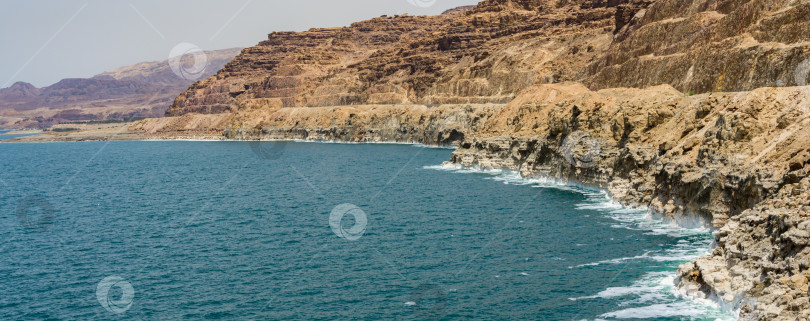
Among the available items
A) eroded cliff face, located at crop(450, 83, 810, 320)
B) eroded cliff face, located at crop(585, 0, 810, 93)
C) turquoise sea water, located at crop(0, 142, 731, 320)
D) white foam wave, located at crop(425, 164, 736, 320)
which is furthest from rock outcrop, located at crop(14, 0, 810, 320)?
turquoise sea water, located at crop(0, 142, 731, 320)

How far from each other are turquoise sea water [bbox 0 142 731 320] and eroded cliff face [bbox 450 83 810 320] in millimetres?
2091

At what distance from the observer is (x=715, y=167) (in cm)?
4384

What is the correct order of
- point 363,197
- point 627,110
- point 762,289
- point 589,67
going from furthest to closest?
point 589,67 → point 363,197 → point 627,110 → point 762,289

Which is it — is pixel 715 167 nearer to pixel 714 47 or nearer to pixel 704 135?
pixel 704 135

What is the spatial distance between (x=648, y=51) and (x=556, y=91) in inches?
670

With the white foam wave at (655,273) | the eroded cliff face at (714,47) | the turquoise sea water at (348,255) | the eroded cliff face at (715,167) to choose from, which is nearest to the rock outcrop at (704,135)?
the eroded cliff face at (715,167)

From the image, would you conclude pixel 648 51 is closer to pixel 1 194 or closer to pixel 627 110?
pixel 627 110

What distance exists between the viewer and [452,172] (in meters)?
96.8

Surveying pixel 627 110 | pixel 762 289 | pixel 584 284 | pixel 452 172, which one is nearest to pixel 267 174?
pixel 452 172

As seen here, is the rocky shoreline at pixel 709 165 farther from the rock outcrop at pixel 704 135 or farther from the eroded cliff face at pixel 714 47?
the eroded cliff face at pixel 714 47

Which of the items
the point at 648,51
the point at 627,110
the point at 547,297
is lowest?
the point at 547,297

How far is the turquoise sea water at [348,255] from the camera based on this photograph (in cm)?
3347

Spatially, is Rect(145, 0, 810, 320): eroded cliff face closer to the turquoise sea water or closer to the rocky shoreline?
the rocky shoreline

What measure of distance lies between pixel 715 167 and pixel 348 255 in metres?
24.3
